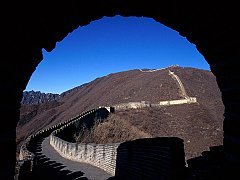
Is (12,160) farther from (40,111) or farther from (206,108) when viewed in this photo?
(40,111)

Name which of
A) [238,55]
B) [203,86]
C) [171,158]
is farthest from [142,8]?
[203,86]

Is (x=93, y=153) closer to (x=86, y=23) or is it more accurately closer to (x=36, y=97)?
(x=86, y=23)

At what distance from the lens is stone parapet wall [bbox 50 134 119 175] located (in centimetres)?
1439

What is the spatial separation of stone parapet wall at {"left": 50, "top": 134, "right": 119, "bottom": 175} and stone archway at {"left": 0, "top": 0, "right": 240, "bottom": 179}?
10.4 m

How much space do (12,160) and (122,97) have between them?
55.3 metres

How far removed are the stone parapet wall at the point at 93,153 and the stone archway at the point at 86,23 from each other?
10.4 meters

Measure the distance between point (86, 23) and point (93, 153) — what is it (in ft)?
44.2

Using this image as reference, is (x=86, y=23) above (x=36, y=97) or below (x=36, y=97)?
below

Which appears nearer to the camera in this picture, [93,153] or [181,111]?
[93,153]

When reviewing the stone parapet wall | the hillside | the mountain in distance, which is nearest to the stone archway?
the stone parapet wall

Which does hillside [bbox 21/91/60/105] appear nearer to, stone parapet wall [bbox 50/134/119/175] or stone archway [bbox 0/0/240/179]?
stone parapet wall [bbox 50/134/119/175]

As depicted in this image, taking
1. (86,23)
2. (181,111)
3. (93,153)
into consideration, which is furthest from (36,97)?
(86,23)

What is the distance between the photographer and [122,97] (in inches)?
2328

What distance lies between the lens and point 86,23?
4.26 meters
